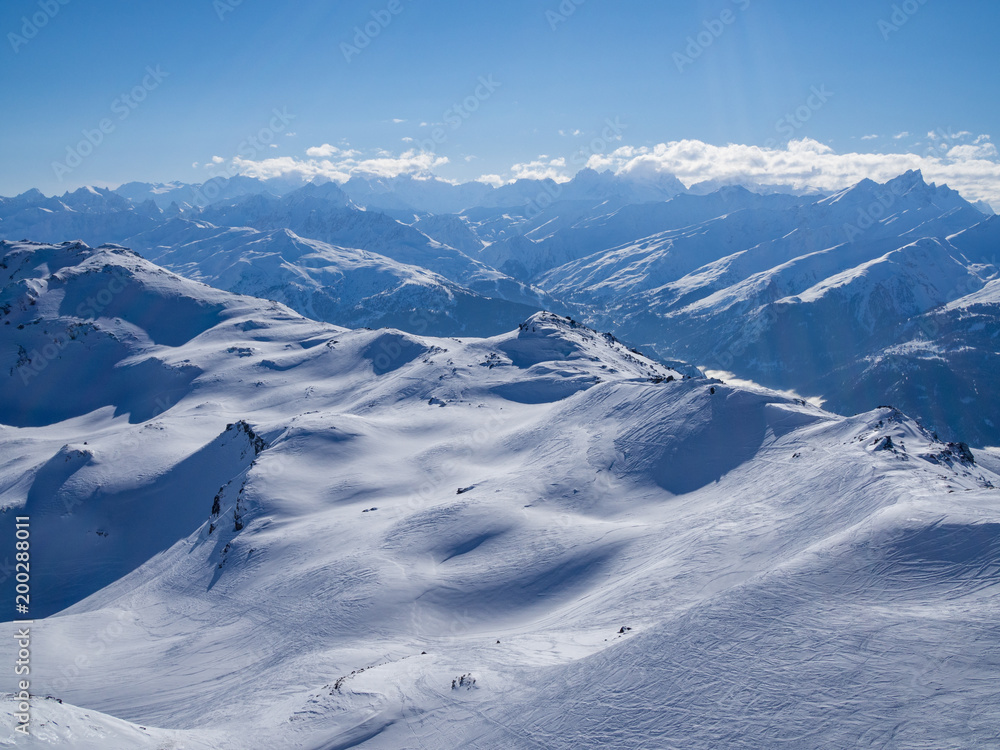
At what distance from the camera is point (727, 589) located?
2138cm

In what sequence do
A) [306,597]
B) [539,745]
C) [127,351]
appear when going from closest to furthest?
1. [539,745]
2. [306,597]
3. [127,351]

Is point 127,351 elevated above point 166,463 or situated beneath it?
elevated above

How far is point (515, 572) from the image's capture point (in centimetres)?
3173

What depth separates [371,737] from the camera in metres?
18.8

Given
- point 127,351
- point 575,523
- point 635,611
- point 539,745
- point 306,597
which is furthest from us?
point 127,351

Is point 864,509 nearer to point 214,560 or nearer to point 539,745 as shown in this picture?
point 539,745

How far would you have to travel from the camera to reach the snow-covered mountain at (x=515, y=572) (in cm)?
1684

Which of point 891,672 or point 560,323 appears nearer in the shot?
point 891,672

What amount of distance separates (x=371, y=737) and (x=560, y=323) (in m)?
73.6

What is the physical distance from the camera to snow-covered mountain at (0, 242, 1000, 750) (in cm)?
1684

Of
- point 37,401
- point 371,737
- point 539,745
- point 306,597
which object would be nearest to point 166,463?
point 306,597

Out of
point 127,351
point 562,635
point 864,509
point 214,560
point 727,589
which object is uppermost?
point 127,351

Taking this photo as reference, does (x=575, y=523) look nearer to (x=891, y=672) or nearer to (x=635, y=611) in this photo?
(x=635, y=611)

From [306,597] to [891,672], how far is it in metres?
27.8
